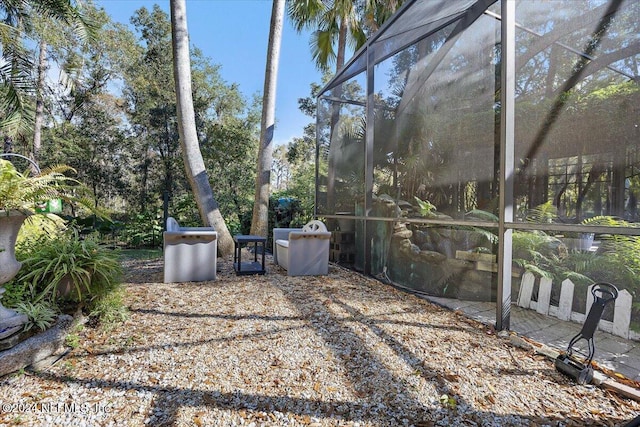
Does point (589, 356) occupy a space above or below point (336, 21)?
below

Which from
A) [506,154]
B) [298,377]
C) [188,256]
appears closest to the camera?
[298,377]

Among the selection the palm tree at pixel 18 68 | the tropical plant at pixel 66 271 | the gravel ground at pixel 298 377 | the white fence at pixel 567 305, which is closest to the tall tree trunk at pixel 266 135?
the palm tree at pixel 18 68

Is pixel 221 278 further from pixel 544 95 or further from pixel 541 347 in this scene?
pixel 544 95

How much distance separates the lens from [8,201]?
1985mm

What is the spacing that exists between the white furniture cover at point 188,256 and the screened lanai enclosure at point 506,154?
2423mm

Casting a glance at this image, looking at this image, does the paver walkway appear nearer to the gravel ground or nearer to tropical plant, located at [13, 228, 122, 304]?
the gravel ground

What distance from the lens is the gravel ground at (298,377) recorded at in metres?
1.48

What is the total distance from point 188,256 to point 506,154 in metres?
3.85

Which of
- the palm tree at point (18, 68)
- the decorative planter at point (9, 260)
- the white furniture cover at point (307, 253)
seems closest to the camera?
the decorative planter at point (9, 260)

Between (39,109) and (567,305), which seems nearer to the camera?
(567,305)

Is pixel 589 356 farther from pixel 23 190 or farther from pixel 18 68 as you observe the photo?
pixel 18 68

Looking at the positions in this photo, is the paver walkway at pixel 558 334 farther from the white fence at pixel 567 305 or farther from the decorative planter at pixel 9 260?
the decorative planter at pixel 9 260

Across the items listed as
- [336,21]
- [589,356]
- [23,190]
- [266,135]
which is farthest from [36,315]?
[336,21]

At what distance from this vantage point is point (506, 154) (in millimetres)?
2604
